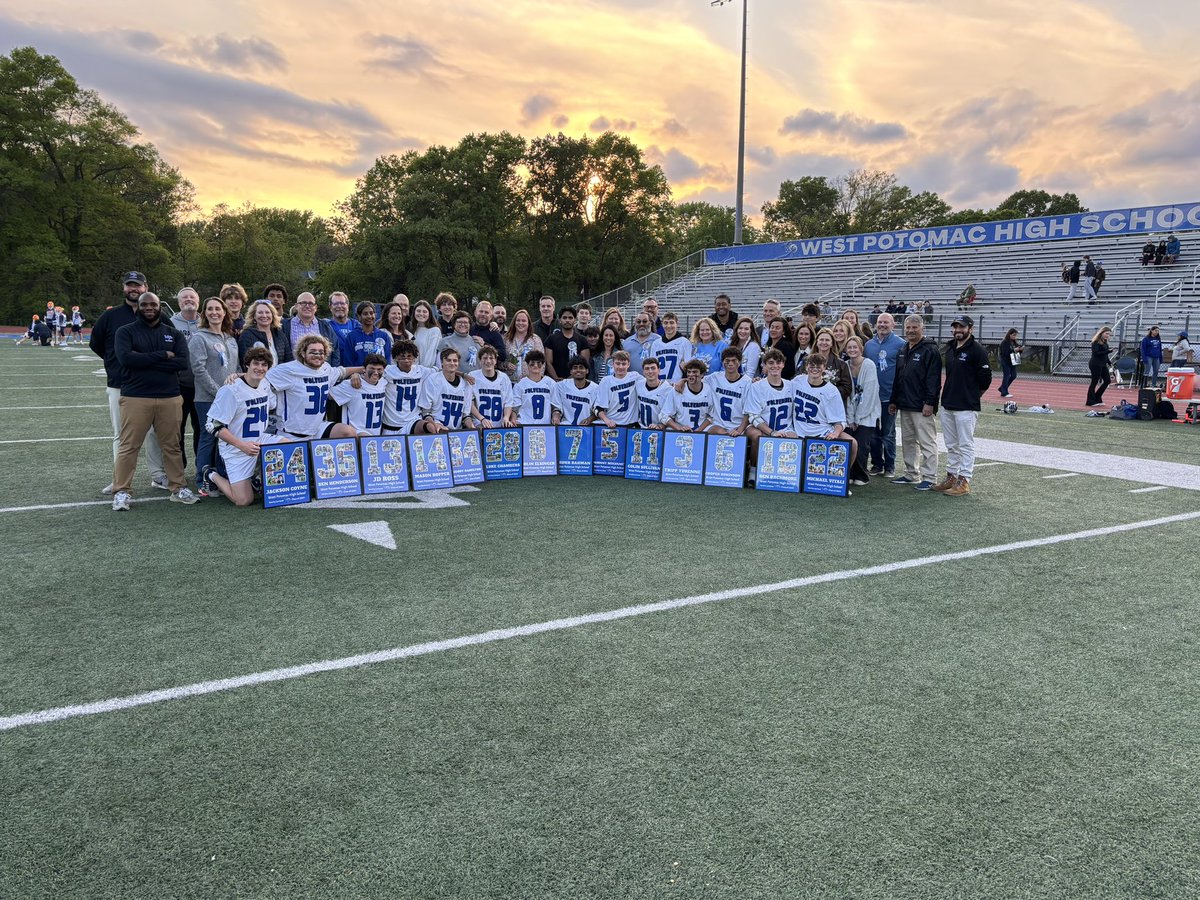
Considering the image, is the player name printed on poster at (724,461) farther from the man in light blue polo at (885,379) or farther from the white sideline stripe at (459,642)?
the white sideline stripe at (459,642)

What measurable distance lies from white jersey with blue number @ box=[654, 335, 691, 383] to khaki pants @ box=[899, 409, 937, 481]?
2708 mm

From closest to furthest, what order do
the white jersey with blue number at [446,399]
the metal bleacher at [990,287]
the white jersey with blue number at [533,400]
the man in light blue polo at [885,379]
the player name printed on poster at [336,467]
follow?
1. the player name printed on poster at [336,467]
2. the white jersey with blue number at [446,399]
3. the man in light blue polo at [885,379]
4. the white jersey with blue number at [533,400]
5. the metal bleacher at [990,287]

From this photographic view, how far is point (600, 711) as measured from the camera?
11.8 feet

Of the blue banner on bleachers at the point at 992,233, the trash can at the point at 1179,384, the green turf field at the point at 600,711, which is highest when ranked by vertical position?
the blue banner on bleachers at the point at 992,233

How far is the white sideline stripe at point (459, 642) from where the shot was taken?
3.54m

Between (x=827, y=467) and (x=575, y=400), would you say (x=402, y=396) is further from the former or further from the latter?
(x=827, y=467)

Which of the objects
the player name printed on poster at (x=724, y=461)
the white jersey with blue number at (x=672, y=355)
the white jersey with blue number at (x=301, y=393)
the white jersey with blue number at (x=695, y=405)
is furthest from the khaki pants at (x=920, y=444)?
the white jersey with blue number at (x=301, y=393)

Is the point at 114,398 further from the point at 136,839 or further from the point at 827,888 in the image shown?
the point at 827,888

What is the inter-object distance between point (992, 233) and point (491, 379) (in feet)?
104

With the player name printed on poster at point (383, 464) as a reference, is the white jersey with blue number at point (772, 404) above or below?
above

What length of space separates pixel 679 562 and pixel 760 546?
0.83 meters

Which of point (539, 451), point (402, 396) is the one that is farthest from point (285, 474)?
point (539, 451)

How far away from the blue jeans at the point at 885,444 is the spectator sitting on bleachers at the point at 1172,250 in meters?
24.5

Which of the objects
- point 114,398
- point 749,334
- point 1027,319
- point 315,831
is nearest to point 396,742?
point 315,831
